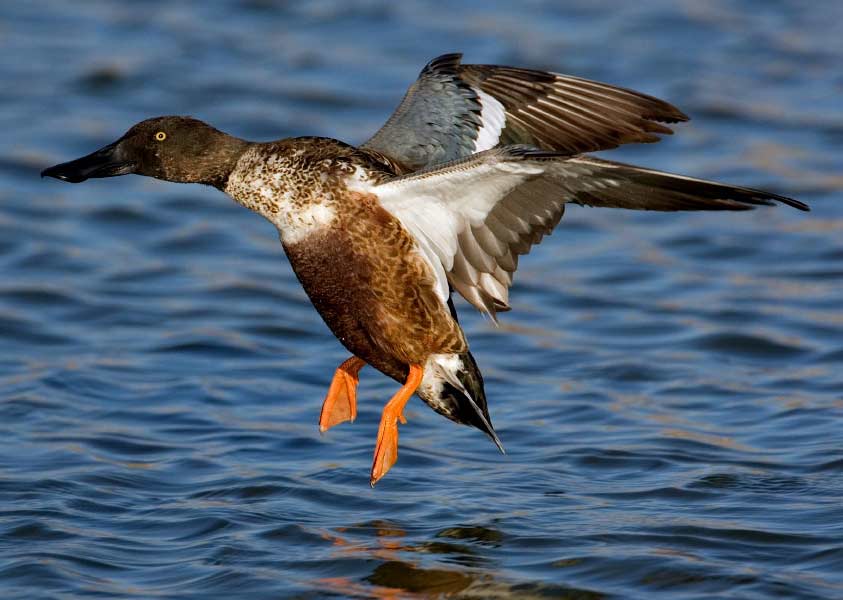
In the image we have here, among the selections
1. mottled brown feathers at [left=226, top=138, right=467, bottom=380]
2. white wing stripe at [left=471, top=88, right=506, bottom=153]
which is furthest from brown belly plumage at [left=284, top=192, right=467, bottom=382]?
white wing stripe at [left=471, top=88, right=506, bottom=153]

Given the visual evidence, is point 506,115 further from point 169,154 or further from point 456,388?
point 169,154

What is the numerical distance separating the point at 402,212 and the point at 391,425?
2.82 feet

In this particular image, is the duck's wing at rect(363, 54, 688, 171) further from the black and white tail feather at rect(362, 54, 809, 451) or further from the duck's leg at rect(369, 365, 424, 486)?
the duck's leg at rect(369, 365, 424, 486)

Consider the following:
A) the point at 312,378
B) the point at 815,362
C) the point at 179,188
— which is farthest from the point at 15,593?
the point at 179,188

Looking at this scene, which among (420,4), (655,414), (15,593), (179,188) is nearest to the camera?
(15,593)

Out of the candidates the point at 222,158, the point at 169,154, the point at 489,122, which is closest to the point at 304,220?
the point at 222,158

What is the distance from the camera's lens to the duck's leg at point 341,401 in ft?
19.9

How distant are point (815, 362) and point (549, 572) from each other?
9.54ft

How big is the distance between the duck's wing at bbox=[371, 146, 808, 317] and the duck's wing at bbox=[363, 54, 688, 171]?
671 millimetres

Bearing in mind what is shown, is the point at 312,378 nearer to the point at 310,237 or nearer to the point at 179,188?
the point at 310,237

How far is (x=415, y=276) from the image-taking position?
17.9 feet

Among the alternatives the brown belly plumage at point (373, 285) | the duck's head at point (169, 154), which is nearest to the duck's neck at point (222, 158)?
the duck's head at point (169, 154)

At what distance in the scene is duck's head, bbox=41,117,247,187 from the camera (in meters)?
5.65

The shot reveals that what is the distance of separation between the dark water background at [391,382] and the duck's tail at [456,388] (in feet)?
1.11
